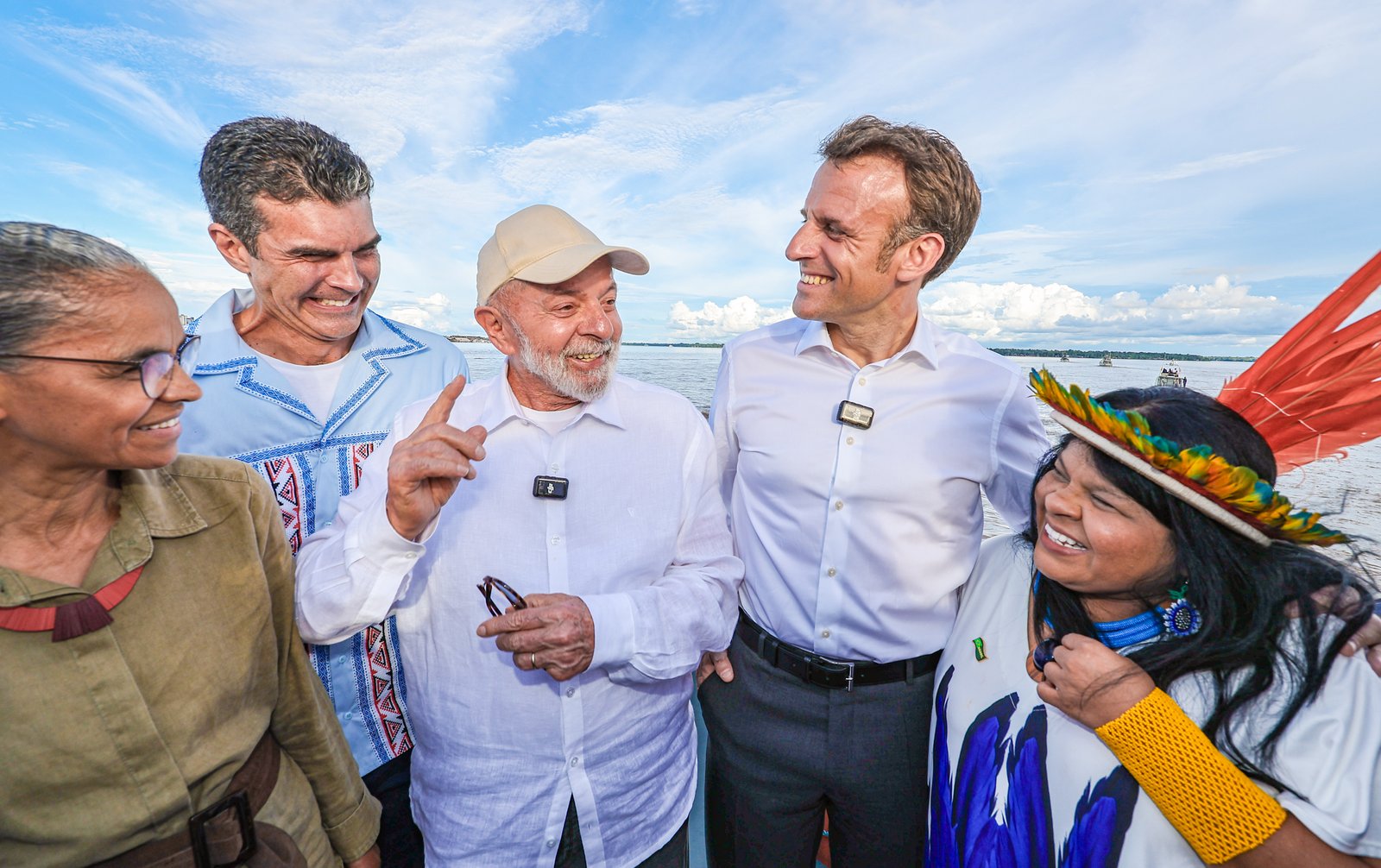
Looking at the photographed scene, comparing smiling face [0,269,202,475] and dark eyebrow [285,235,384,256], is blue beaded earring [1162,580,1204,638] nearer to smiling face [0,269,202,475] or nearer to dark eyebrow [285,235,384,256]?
smiling face [0,269,202,475]

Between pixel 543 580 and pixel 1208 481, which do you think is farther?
pixel 543 580

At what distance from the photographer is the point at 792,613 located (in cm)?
249

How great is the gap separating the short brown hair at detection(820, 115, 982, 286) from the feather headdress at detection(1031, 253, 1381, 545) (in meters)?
0.97

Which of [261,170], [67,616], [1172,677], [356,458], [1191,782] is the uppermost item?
[261,170]

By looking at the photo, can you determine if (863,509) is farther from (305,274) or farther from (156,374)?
(305,274)

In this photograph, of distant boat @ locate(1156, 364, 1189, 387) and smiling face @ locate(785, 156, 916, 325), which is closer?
distant boat @ locate(1156, 364, 1189, 387)

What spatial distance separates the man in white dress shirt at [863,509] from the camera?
2.39m

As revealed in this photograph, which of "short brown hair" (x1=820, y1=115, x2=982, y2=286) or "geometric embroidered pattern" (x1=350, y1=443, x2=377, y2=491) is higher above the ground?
"short brown hair" (x1=820, y1=115, x2=982, y2=286)

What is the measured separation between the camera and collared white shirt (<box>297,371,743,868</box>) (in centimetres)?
184

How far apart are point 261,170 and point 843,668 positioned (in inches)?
110

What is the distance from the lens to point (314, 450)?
A: 232 centimetres

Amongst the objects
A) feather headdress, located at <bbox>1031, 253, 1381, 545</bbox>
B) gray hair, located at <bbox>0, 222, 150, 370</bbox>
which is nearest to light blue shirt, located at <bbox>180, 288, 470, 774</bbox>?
gray hair, located at <bbox>0, 222, 150, 370</bbox>

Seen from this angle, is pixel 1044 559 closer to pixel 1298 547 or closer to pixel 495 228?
pixel 1298 547

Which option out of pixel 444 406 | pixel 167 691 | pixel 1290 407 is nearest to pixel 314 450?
pixel 444 406
